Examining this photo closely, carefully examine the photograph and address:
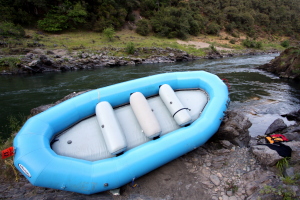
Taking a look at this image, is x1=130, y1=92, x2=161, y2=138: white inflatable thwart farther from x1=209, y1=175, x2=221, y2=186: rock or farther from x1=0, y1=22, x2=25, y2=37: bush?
x1=0, y1=22, x2=25, y2=37: bush

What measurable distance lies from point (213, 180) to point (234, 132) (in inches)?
69.3

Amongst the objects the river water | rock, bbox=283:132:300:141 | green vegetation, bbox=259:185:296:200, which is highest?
green vegetation, bbox=259:185:296:200

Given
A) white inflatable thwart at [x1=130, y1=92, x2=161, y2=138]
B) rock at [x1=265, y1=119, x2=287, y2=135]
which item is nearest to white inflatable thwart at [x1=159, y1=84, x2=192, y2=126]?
white inflatable thwart at [x1=130, y1=92, x2=161, y2=138]

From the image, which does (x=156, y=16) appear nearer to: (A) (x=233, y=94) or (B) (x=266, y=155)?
(A) (x=233, y=94)

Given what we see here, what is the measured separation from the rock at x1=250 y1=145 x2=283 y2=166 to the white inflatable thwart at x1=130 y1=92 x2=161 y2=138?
1.94 m

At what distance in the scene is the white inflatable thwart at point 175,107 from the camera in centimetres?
368

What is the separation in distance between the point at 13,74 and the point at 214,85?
15.2m

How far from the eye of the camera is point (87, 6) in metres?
29.5

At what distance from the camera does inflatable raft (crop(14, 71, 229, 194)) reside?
8.23ft

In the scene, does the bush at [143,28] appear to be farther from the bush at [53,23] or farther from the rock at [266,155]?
the rock at [266,155]

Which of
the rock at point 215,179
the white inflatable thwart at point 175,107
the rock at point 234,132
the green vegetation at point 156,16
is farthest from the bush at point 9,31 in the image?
the rock at point 215,179

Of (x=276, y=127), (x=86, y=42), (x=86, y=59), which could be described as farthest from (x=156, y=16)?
(x=276, y=127)

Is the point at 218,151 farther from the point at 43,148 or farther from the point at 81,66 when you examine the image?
the point at 81,66

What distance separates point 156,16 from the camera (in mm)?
34750
